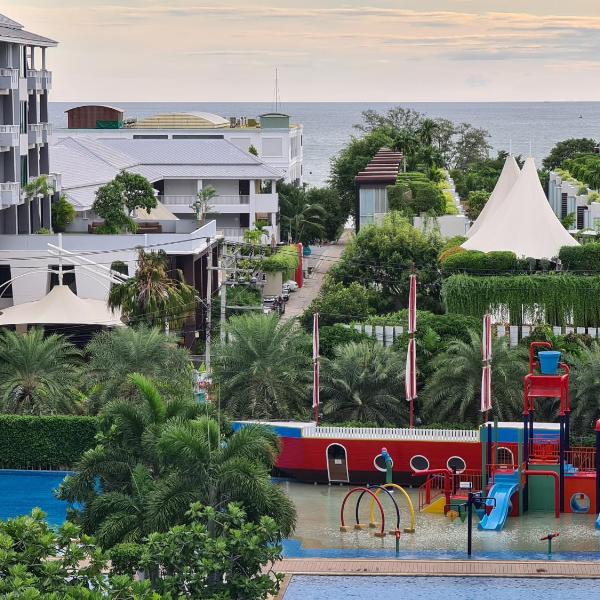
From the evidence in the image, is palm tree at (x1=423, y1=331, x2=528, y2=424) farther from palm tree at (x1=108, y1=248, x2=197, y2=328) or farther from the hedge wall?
palm tree at (x1=108, y1=248, x2=197, y2=328)

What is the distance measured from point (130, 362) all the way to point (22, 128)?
21988 mm

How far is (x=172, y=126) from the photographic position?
393ft

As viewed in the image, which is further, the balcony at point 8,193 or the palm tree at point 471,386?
the balcony at point 8,193

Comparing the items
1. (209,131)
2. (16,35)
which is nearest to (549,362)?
(16,35)

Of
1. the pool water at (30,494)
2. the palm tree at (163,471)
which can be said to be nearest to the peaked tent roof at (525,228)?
the pool water at (30,494)

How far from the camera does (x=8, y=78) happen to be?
2393 inches

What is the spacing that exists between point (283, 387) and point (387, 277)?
2038 centimetres

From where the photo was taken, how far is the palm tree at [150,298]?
169 ft

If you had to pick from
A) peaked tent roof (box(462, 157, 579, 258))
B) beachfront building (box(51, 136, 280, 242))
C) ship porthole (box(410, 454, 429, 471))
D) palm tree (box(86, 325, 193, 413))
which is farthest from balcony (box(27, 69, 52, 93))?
ship porthole (box(410, 454, 429, 471))

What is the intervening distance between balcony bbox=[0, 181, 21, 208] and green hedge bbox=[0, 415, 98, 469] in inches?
721

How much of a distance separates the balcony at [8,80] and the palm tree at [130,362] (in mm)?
18621

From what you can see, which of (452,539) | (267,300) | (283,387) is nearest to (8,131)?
(267,300)

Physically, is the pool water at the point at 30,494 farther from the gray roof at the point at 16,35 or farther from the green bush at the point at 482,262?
the gray roof at the point at 16,35

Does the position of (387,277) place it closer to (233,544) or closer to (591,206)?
(591,206)
